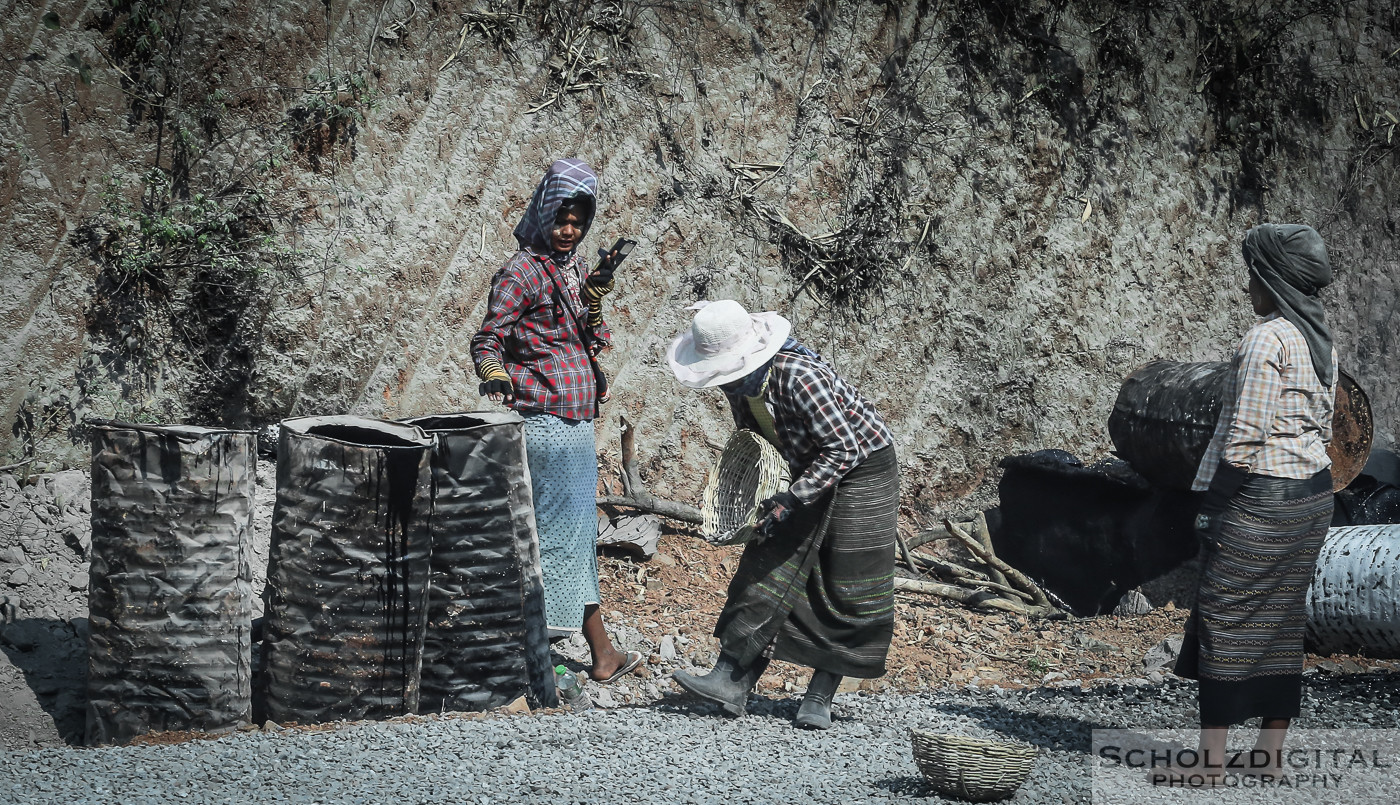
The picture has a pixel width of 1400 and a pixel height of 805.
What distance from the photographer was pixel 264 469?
5594mm

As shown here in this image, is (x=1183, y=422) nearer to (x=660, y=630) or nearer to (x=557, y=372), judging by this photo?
(x=660, y=630)

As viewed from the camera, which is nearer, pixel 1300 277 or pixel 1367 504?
pixel 1300 277

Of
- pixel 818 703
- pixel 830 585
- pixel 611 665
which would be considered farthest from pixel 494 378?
pixel 818 703

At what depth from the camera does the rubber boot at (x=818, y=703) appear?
12.7 ft

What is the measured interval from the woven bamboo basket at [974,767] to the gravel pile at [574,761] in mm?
75

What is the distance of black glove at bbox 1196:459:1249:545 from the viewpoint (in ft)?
11.2

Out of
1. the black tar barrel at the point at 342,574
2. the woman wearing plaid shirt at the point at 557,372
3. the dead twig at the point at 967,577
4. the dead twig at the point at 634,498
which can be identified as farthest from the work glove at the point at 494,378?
the dead twig at the point at 967,577

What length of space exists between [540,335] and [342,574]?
4.20 ft

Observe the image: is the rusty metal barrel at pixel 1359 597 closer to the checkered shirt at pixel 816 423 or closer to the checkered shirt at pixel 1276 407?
the checkered shirt at pixel 1276 407

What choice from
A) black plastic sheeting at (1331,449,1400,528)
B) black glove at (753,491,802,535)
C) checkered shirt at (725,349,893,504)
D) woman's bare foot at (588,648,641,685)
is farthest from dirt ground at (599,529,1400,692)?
checkered shirt at (725,349,893,504)

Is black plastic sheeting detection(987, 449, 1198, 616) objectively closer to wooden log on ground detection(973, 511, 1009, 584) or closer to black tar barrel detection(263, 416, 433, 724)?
wooden log on ground detection(973, 511, 1009, 584)

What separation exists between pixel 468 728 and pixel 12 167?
4.05 metres

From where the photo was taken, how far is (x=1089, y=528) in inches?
Answer: 265

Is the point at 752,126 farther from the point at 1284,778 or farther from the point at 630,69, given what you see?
the point at 1284,778
